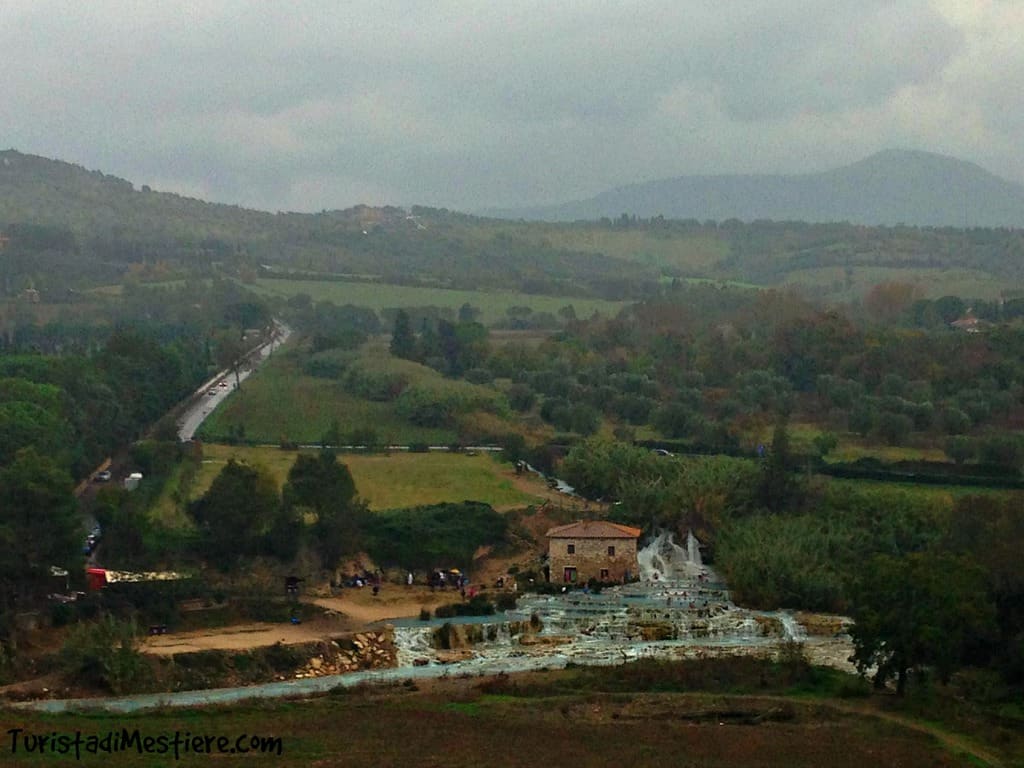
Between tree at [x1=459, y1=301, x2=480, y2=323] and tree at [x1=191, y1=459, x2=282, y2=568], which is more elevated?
tree at [x1=459, y1=301, x2=480, y2=323]

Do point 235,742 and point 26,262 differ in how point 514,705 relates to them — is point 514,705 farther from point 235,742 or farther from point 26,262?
point 26,262

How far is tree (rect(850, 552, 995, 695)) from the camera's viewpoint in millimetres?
41562

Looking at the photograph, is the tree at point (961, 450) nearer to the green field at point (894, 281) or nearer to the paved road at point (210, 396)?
the paved road at point (210, 396)

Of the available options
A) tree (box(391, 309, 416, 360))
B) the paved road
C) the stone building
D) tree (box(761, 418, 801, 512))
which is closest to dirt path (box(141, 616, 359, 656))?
the stone building

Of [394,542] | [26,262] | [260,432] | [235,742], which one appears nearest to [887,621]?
[235,742]

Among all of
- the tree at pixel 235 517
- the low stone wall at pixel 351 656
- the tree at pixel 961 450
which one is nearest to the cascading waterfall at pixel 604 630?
the low stone wall at pixel 351 656

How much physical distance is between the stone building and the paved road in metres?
27.8

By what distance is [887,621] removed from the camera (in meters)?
41.9

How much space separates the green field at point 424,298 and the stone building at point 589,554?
88662 millimetres

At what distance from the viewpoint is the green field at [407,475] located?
219 feet

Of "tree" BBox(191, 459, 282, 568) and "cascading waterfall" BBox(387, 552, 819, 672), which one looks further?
"tree" BBox(191, 459, 282, 568)

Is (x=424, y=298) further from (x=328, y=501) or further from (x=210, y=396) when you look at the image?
(x=328, y=501)

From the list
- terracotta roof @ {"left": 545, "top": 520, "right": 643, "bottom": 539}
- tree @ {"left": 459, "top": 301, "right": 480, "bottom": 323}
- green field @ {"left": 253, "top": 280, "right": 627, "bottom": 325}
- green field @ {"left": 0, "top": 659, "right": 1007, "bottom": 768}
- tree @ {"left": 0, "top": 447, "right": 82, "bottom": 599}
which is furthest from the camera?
green field @ {"left": 253, "top": 280, "right": 627, "bottom": 325}

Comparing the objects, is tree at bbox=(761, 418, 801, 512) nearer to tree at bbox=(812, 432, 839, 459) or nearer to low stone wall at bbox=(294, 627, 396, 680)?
tree at bbox=(812, 432, 839, 459)
